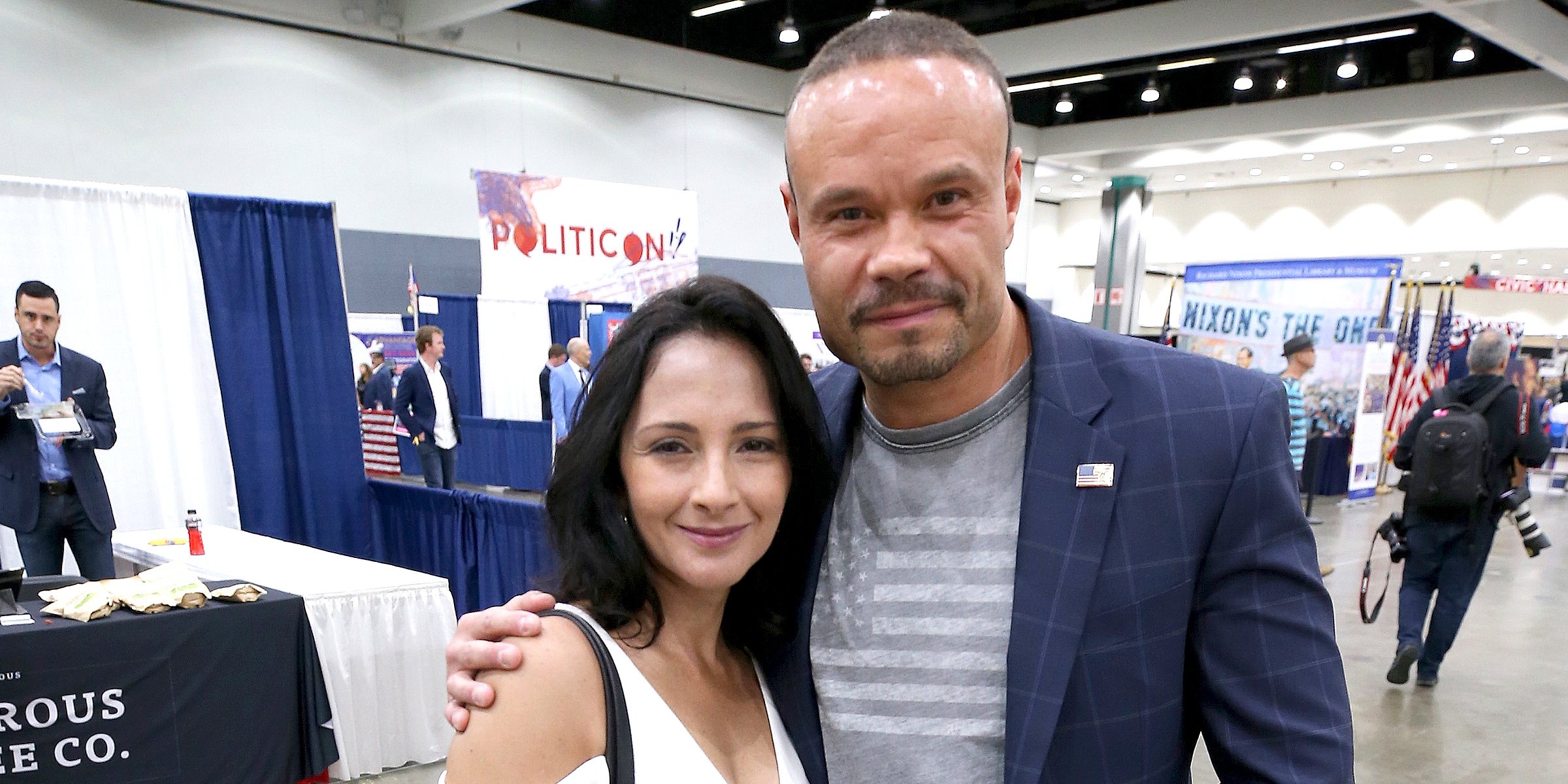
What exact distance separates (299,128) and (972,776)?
422 inches

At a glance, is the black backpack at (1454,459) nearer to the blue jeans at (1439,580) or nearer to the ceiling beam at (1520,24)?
the blue jeans at (1439,580)

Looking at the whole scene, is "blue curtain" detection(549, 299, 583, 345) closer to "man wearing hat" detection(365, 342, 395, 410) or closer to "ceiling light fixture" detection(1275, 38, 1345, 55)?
"man wearing hat" detection(365, 342, 395, 410)

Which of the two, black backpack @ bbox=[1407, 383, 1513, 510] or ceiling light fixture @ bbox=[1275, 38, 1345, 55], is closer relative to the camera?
black backpack @ bbox=[1407, 383, 1513, 510]

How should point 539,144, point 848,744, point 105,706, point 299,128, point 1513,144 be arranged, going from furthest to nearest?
point 1513,144, point 539,144, point 299,128, point 105,706, point 848,744

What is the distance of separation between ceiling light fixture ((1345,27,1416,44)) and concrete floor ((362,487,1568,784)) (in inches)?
247

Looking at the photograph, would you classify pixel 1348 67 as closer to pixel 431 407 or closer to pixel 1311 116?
pixel 1311 116

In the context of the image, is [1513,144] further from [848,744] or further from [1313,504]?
[848,744]

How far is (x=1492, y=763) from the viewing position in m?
3.97

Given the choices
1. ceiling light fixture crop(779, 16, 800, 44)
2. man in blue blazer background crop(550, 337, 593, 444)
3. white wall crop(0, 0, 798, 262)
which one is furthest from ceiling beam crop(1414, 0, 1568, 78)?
white wall crop(0, 0, 798, 262)

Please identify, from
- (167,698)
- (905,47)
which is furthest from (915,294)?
(167,698)

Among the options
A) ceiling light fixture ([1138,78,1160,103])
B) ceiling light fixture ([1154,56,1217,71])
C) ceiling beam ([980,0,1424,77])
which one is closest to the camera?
ceiling beam ([980,0,1424,77])

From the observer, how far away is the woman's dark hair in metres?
1.30

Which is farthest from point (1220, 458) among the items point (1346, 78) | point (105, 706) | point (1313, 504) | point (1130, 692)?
point (1346, 78)

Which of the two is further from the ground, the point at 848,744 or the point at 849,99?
the point at 849,99
